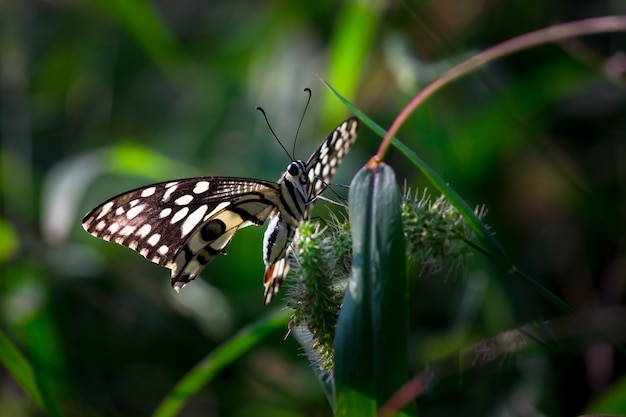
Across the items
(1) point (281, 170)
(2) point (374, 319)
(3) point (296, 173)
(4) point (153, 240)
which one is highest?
(1) point (281, 170)

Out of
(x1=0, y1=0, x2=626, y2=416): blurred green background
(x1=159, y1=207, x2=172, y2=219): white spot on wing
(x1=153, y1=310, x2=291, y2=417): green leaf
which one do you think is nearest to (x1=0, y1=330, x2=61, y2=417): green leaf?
(x1=153, y1=310, x2=291, y2=417): green leaf

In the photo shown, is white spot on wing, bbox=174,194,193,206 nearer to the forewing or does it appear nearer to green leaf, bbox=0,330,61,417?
the forewing

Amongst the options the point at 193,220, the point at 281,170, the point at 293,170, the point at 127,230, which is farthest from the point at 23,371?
the point at 281,170

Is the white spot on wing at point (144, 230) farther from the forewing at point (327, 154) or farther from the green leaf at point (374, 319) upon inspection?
the green leaf at point (374, 319)

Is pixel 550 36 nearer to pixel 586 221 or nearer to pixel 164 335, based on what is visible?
pixel 586 221

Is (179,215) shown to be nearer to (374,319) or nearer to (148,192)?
(148,192)

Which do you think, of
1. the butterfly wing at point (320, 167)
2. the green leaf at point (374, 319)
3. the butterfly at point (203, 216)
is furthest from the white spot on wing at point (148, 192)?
the green leaf at point (374, 319)
